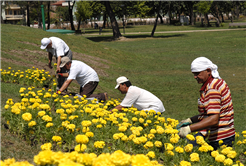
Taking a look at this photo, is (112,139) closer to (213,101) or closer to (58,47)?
(213,101)

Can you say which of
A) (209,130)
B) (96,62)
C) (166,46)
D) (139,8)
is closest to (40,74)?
(209,130)

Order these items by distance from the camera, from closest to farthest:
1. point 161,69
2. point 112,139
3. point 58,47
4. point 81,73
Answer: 1. point 112,139
2. point 81,73
3. point 58,47
4. point 161,69

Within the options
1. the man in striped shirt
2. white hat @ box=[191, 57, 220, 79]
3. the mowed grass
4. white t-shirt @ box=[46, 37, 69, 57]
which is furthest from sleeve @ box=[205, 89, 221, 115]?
white t-shirt @ box=[46, 37, 69, 57]

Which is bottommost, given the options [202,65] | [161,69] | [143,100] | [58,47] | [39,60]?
[161,69]

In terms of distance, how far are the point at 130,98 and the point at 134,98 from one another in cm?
10

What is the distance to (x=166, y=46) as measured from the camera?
1087 inches

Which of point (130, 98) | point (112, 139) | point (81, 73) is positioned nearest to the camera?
point (112, 139)

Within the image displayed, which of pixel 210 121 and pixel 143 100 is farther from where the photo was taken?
pixel 143 100

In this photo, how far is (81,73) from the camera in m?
7.93

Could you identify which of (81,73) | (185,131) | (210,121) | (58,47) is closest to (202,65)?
(210,121)

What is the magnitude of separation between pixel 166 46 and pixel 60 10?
66853mm

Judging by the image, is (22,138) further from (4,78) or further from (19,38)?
(19,38)

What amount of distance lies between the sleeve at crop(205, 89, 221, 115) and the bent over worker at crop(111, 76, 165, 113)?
7.96 ft

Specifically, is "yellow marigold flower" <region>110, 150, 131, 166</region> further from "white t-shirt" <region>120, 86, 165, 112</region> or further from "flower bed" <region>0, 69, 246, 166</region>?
"white t-shirt" <region>120, 86, 165, 112</region>
